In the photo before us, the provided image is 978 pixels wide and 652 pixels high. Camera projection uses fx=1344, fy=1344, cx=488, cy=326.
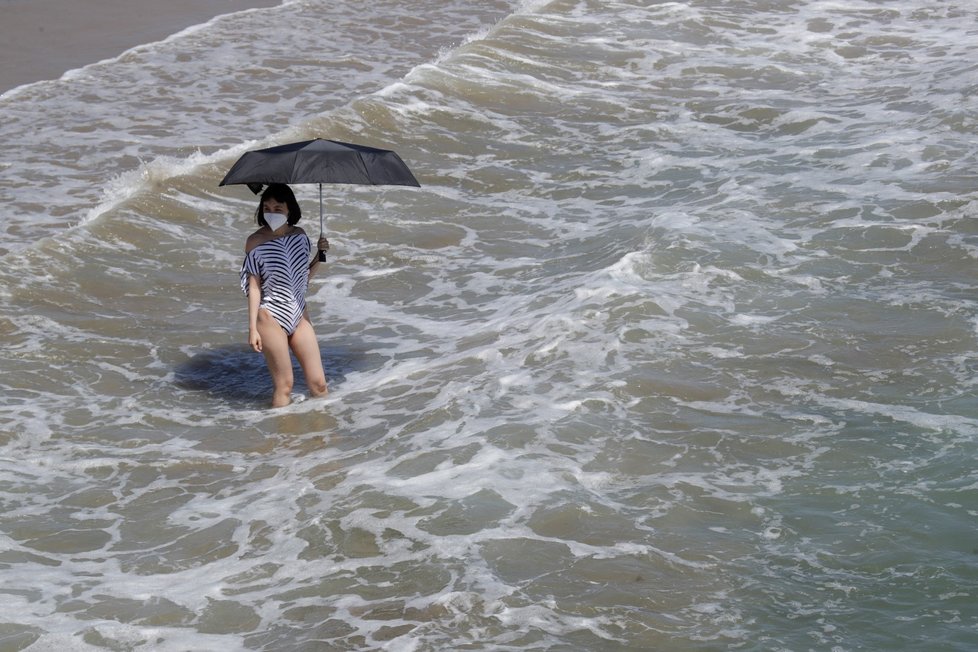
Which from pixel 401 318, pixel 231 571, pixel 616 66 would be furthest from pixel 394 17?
pixel 231 571

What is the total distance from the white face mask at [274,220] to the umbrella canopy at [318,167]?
0.35 m

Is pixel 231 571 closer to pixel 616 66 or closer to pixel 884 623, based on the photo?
pixel 884 623

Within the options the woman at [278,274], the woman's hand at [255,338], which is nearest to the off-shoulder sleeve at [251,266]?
the woman at [278,274]

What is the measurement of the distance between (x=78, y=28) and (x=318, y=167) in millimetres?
15825

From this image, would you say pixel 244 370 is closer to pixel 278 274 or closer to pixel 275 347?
pixel 275 347

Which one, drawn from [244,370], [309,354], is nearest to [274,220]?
[309,354]

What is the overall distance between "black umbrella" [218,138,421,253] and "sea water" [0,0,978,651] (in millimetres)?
1587

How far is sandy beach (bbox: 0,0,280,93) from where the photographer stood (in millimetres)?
20562

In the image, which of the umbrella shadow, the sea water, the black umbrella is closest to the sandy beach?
the sea water

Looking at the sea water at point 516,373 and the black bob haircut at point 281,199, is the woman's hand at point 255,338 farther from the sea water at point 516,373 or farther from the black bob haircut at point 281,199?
the black bob haircut at point 281,199

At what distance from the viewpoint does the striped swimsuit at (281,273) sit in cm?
907

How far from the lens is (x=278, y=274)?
9102 mm

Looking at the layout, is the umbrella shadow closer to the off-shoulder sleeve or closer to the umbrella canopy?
the off-shoulder sleeve

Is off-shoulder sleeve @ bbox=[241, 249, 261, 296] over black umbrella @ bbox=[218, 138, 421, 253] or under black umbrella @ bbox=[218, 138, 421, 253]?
under
